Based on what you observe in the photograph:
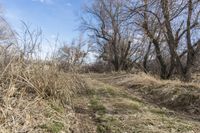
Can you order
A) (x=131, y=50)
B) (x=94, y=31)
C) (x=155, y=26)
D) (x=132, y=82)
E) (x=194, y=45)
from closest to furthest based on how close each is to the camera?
(x=132, y=82) < (x=194, y=45) < (x=155, y=26) < (x=131, y=50) < (x=94, y=31)

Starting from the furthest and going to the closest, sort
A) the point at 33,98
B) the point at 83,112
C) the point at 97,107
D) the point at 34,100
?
the point at 97,107 → the point at 83,112 → the point at 33,98 → the point at 34,100

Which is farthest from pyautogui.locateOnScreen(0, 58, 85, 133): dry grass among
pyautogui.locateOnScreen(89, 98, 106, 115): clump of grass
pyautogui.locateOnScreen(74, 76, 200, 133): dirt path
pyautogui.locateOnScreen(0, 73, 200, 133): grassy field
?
pyautogui.locateOnScreen(89, 98, 106, 115): clump of grass

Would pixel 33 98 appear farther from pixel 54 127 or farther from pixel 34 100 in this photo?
pixel 54 127

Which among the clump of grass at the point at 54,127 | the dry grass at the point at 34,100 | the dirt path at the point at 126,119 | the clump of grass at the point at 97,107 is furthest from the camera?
the clump of grass at the point at 97,107

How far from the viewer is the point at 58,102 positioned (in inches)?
283

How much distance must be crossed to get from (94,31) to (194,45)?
2141 centimetres

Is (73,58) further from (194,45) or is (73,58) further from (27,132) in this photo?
(194,45)

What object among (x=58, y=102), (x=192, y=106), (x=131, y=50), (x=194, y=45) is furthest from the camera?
(x=131, y=50)

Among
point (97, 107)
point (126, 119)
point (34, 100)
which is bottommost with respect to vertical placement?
point (126, 119)

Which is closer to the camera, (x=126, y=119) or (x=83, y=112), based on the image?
(x=126, y=119)

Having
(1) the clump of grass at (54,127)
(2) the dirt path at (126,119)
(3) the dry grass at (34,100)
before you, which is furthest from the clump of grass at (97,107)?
(1) the clump of grass at (54,127)

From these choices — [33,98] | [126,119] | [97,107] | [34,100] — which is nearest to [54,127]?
[34,100]

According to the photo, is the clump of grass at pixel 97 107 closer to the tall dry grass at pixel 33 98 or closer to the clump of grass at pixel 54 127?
the tall dry grass at pixel 33 98

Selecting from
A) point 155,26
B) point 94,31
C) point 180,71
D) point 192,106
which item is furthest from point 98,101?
point 94,31
